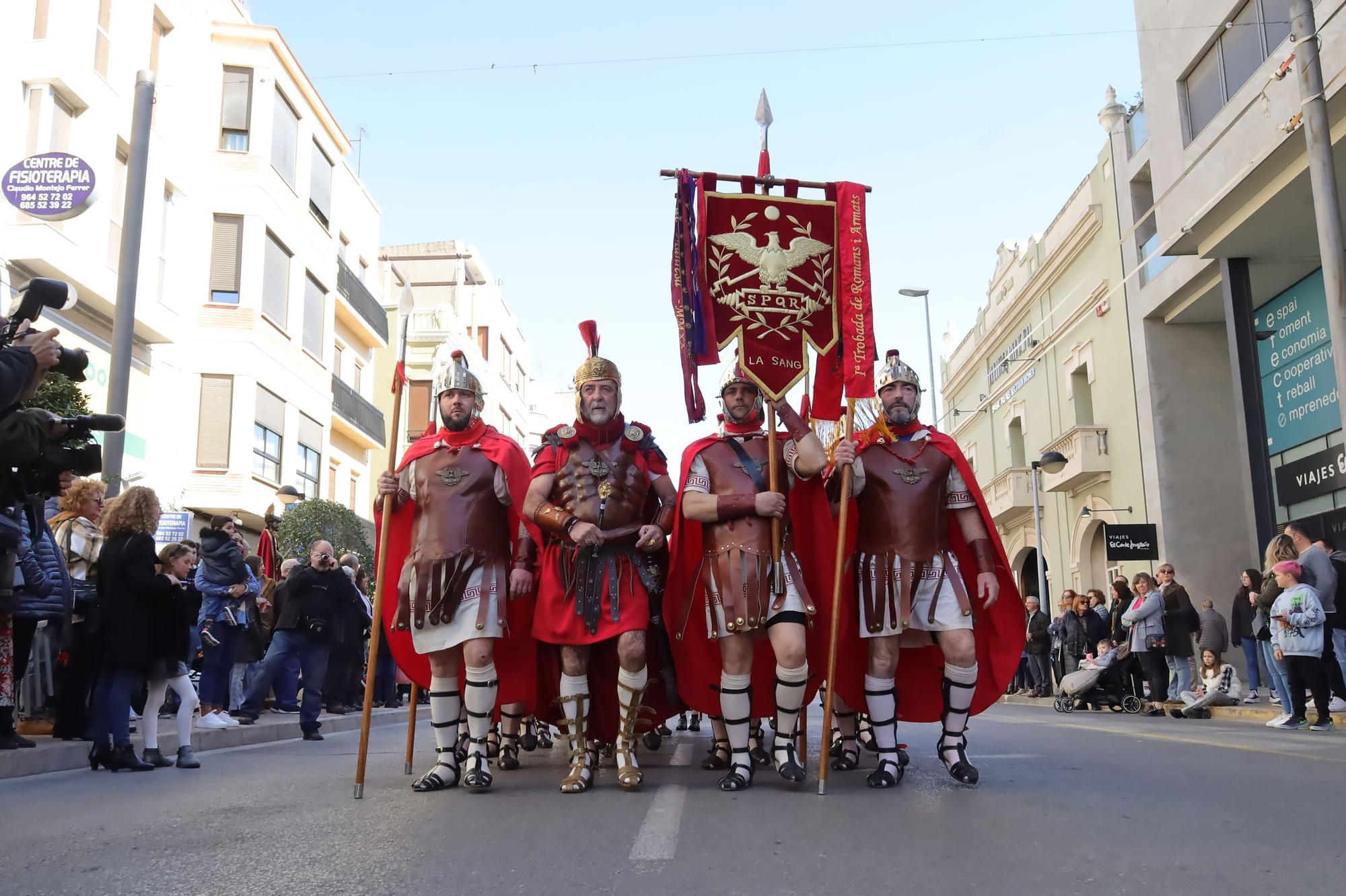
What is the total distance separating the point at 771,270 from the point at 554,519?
6.80 ft

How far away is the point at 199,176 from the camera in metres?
25.5

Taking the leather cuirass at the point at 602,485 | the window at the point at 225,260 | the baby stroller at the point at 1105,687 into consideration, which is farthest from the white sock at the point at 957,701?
the window at the point at 225,260

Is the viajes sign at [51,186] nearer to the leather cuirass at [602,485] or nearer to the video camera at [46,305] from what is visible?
the video camera at [46,305]

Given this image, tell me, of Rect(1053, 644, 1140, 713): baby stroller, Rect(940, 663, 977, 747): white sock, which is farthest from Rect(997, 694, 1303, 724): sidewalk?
Rect(940, 663, 977, 747): white sock

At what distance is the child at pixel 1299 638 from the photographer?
1085cm

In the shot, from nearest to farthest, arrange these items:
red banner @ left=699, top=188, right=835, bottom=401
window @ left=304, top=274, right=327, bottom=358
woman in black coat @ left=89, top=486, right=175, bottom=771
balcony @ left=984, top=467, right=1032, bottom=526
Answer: red banner @ left=699, top=188, right=835, bottom=401
woman in black coat @ left=89, top=486, right=175, bottom=771
window @ left=304, top=274, right=327, bottom=358
balcony @ left=984, top=467, right=1032, bottom=526

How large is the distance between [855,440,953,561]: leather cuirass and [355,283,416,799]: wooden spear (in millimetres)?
2636

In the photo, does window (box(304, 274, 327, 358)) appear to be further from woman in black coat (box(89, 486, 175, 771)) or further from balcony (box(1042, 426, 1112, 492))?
woman in black coat (box(89, 486, 175, 771))

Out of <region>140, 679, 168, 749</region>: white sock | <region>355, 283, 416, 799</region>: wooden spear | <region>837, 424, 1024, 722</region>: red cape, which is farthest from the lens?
<region>140, 679, 168, 749</region>: white sock

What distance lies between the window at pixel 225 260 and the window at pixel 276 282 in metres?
0.69

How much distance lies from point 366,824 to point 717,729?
2.94m

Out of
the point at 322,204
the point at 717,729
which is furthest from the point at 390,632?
the point at 322,204

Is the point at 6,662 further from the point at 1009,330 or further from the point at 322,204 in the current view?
the point at 1009,330

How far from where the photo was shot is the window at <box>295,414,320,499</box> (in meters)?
29.0
